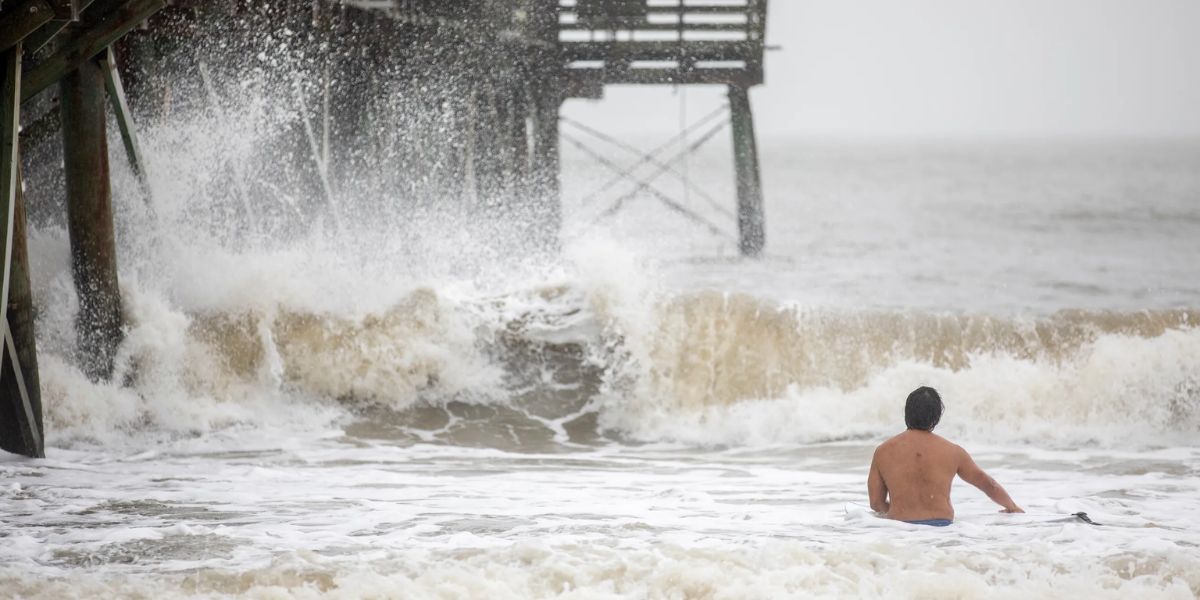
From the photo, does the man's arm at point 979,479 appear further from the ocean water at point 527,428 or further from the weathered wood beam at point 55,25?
the weathered wood beam at point 55,25

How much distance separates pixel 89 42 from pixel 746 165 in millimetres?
11343

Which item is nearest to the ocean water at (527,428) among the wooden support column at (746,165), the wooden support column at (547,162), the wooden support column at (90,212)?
the wooden support column at (90,212)

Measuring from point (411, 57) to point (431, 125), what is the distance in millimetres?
1508

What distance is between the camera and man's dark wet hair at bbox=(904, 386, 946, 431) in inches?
202

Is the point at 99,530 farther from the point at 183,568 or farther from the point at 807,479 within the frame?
the point at 807,479

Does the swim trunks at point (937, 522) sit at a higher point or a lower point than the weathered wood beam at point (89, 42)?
lower

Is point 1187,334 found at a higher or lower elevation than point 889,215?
lower

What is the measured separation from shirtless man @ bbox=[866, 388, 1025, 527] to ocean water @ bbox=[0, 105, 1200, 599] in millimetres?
115

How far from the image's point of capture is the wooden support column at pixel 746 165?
16206 mm

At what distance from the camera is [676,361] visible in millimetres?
9430

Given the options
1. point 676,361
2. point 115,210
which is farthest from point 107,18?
point 676,361

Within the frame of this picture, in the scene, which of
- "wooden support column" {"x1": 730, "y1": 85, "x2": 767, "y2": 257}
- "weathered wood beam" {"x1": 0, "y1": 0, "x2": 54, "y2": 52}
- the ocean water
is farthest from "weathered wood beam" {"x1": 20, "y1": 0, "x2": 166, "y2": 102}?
"wooden support column" {"x1": 730, "y1": 85, "x2": 767, "y2": 257}

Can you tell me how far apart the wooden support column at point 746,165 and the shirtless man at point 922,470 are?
35.8 ft

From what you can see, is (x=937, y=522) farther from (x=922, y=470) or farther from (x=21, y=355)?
(x=21, y=355)
